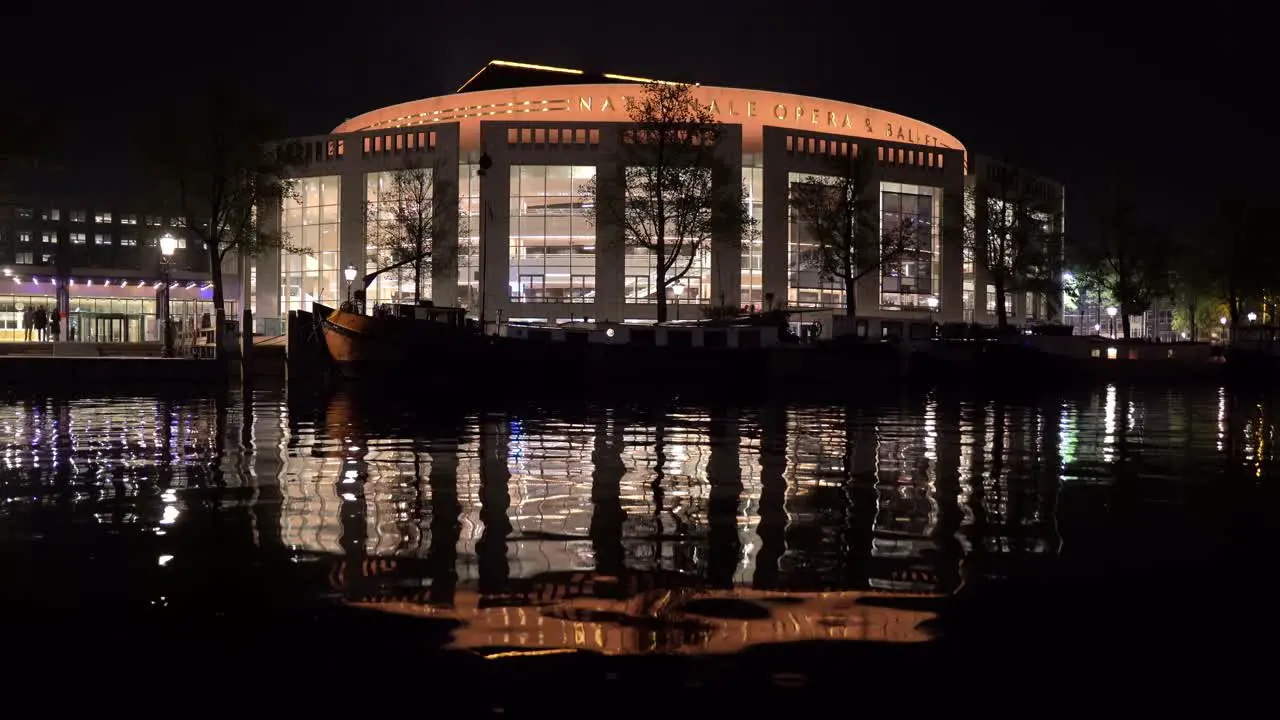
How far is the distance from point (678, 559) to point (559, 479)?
4.61 m

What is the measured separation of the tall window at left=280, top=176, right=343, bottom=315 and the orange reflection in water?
247 feet

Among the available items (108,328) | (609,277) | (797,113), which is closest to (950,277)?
(797,113)

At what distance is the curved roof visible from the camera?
80.6 m

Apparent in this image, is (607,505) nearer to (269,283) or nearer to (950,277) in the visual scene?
(269,283)

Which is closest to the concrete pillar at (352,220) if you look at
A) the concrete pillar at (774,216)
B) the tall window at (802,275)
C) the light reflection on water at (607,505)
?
the concrete pillar at (774,216)

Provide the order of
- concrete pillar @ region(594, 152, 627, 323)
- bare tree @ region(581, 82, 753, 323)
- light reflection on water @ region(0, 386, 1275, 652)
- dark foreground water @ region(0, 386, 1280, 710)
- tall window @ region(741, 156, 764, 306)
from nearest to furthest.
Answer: dark foreground water @ region(0, 386, 1280, 710), light reflection on water @ region(0, 386, 1275, 652), bare tree @ region(581, 82, 753, 323), concrete pillar @ region(594, 152, 627, 323), tall window @ region(741, 156, 764, 306)

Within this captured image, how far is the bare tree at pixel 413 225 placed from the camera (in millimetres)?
63844

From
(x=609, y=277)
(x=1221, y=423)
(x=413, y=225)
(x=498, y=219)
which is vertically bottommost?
(x=1221, y=423)

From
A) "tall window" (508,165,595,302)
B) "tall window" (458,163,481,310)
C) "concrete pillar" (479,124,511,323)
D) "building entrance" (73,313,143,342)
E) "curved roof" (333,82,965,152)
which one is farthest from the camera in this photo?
"curved roof" (333,82,965,152)

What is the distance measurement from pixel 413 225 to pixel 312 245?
2027 cm

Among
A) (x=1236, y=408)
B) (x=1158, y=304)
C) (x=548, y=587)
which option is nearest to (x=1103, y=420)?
(x=1236, y=408)

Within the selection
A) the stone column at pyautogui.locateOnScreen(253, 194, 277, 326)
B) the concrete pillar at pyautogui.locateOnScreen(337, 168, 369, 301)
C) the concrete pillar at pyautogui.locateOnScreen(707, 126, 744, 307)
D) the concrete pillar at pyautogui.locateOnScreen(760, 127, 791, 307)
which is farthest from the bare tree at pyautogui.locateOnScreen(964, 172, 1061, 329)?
the stone column at pyautogui.locateOnScreen(253, 194, 277, 326)

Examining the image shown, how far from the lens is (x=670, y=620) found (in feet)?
20.0

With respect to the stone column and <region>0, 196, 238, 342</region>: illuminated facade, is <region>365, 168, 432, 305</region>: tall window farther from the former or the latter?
<region>0, 196, 238, 342</region>: illuminated facade
